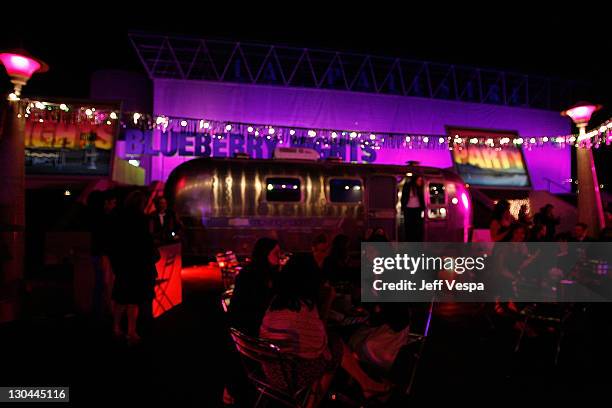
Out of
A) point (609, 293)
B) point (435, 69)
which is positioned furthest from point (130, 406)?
point (435, 69)

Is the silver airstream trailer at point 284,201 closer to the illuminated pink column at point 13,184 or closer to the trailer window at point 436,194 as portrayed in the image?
the trailer window at point 436,194

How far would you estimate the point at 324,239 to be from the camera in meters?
4.72

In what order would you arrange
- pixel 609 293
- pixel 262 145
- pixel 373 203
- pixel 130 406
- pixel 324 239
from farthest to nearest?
pixel 262 145 < pixel 373 203 < pixel 609 293 < pixel 324 239 < pixel 130 406

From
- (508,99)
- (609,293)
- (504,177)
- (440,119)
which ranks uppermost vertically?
(508,99)

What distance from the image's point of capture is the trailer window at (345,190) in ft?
34.9

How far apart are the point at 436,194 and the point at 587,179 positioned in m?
3.65

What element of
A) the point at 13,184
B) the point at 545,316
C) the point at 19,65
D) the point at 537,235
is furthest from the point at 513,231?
the point at 19,65

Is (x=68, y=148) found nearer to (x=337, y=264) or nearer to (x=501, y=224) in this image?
(x=337, y=264)

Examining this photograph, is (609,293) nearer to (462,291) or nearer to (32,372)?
(462,291)

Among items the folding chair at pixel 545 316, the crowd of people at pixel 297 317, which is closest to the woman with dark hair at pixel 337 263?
the crowd of people at pixel 297 317

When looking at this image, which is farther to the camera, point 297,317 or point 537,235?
point 537,235

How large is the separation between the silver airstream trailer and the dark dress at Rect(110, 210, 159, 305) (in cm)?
465

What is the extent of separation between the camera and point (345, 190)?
1070 centimetres

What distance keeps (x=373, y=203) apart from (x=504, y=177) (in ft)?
35.2
